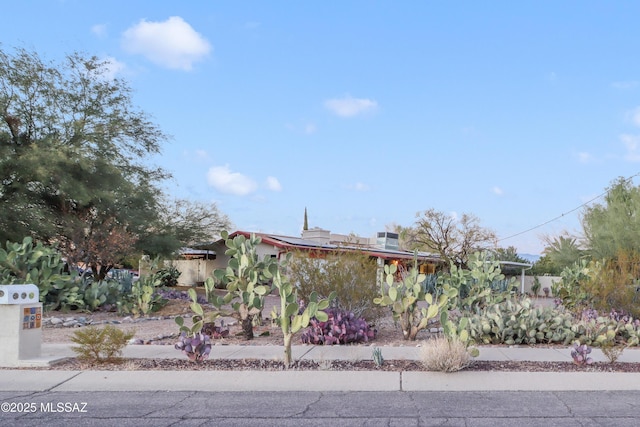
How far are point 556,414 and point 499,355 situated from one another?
3.71 meters

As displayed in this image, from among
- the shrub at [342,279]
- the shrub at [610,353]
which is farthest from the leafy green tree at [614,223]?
the shrub at [610,353]

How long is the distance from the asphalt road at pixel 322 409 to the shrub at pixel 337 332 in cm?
392

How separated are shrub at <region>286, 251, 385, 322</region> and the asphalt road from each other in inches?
237

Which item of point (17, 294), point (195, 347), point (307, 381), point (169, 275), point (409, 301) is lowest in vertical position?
point (307, 381)

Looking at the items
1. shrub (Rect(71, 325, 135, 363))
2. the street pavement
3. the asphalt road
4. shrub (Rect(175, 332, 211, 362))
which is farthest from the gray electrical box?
shrub (Rect(175, 332, 211, 362))

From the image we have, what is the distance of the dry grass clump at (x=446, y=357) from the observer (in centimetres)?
943

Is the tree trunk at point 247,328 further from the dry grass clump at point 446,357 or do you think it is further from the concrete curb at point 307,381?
the dry grass clump at point 446,357

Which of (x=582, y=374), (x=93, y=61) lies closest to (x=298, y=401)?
(x=582, y=374)

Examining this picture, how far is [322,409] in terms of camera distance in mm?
7414

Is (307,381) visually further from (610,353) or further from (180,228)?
(180,228)

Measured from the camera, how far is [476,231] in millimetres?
40656

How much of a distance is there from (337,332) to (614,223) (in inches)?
803

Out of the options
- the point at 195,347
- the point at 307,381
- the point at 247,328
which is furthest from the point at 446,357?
the point at 247,328

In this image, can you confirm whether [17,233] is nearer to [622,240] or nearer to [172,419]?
[172,419]
